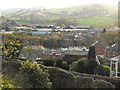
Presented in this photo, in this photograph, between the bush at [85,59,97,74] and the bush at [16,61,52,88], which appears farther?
the bush at [85,59,97,74]

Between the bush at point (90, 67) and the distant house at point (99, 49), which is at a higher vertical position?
the bush at point (90, 67)

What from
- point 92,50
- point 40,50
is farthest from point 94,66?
point 40,50

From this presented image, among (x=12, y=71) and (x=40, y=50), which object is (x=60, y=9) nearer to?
(x=40, y=50)

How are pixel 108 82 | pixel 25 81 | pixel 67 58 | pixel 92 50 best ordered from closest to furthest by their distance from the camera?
1. pixel 25 81
2. pixel 108 82
3. pixel 92 50
4. pixel 67 58

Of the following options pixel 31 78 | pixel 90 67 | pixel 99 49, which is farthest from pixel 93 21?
pixel 31 78

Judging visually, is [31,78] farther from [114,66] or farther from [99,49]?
[99,49]

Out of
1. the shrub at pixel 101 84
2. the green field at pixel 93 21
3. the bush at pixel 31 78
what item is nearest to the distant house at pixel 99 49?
the shrub at pixel 101 84

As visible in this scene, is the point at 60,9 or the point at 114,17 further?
the point at 60,9

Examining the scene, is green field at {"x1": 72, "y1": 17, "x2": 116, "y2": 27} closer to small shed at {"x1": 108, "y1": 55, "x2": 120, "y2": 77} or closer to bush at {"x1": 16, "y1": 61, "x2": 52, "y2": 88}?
small shed at {"x1": 108, "y1": 55, "x2": 120, "y2": 77}

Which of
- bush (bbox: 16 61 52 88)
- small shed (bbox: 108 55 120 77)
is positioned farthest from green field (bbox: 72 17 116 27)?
bush (bbox: 16 61 52 88)

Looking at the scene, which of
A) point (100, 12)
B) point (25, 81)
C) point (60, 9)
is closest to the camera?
point (25, 81)

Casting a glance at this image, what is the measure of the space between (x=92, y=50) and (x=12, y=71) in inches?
137

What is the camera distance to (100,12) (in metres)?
26.5

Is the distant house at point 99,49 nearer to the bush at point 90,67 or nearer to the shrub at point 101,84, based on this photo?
the bush at point 90,67
